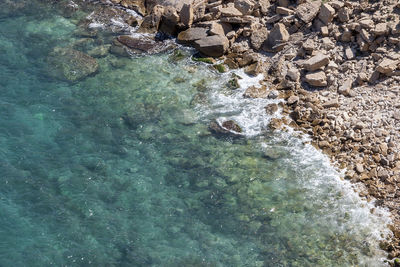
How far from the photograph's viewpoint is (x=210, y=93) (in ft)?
62.5

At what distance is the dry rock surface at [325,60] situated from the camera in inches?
627

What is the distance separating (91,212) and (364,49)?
11626mm

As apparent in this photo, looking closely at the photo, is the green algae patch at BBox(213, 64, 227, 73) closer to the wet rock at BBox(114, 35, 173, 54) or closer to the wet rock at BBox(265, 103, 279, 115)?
the wet rock at BBox(114, 35, 173, 54)

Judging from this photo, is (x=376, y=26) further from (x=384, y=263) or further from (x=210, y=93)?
(x=384, y=263)

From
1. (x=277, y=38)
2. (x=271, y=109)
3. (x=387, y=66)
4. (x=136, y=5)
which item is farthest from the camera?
(x=136, y=5)

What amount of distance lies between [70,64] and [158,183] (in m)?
7.49

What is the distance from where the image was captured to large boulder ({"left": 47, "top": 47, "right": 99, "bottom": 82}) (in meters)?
19.5

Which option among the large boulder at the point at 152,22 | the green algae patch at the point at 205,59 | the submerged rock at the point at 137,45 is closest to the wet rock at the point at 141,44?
the submerged rock at the point at 137,45

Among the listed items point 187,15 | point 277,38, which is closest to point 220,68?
point 277,38

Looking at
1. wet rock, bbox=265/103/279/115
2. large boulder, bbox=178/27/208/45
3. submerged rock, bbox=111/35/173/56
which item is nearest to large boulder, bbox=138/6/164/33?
submerged rock, bbox=111/35/173/56

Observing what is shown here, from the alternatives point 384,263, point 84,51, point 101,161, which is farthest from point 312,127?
point 84,51

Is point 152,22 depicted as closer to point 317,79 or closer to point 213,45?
point 213,45

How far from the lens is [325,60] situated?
1858 cm

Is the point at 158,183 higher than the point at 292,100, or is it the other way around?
the point at 292,100
